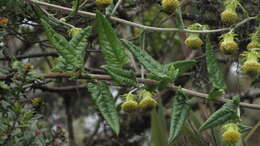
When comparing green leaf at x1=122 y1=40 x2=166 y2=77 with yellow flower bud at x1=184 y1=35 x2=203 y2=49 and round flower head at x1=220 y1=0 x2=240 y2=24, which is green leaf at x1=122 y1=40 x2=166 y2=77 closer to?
yellow flower bud at x1=184 y1=35 x2=203 y2=49

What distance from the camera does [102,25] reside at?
3.92ft

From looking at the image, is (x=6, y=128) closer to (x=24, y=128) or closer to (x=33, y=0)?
(x=24, y=128)

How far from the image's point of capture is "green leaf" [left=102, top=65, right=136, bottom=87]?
3.96 feet

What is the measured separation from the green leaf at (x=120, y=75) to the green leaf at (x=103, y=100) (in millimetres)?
55

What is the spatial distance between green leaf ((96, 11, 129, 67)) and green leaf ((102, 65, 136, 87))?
0.05 meters

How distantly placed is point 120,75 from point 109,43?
0.09m

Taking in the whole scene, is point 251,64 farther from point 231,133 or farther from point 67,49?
point 67,49

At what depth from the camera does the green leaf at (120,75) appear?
3.96 feet

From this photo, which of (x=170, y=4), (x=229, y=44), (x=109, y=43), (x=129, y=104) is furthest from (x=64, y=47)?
(x=229, y=44)

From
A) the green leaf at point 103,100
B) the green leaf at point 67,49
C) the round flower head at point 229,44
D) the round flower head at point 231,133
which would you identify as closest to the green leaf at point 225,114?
the round flower head at point 231,133

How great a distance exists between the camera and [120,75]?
4.00 ft

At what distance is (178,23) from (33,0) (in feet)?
1.38

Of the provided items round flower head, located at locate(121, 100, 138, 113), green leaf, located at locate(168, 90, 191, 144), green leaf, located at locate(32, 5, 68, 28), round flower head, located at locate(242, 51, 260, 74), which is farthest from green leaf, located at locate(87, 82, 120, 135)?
round flower head, located at locate(242, 51, 260, 74)

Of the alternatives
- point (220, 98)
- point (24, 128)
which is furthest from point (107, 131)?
point (220, 98)
